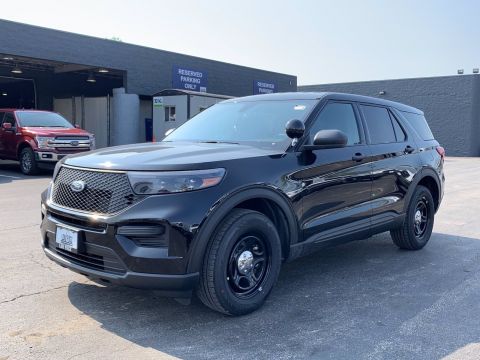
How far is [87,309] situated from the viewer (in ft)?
13.4

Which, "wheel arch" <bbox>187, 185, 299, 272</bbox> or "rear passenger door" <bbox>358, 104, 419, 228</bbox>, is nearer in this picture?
"wheel arch" <bbox>187, 185, 299, 272</bbox>

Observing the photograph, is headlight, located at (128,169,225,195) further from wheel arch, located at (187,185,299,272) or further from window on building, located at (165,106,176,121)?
window on building, located at (165,106,176,121)

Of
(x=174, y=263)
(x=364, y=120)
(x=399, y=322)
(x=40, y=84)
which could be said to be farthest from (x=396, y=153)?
(x=40, y=84)

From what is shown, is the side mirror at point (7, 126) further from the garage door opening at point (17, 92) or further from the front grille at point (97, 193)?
the garage door opening at point (17, 92)

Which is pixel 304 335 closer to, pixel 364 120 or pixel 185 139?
pixel 185 139

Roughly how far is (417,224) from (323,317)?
9.38 feet

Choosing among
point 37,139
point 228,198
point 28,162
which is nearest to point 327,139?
point 228,198

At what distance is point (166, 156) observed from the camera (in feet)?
12.6

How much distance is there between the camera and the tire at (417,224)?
239 inches

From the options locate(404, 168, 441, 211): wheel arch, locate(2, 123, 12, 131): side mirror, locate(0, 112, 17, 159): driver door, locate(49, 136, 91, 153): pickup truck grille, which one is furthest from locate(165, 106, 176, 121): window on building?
locate(404, 168, 441, 211): wheel arch

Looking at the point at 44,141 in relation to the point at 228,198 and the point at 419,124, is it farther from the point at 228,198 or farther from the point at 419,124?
the point at 228,198

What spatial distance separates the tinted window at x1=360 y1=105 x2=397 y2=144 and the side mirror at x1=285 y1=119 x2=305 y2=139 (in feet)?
4.68

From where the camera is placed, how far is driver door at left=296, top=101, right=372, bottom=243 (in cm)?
447

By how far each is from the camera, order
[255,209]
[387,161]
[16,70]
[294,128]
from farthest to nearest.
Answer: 1. [16,70]
2. [387,161]
3. [294,128]
4. [255,209]
